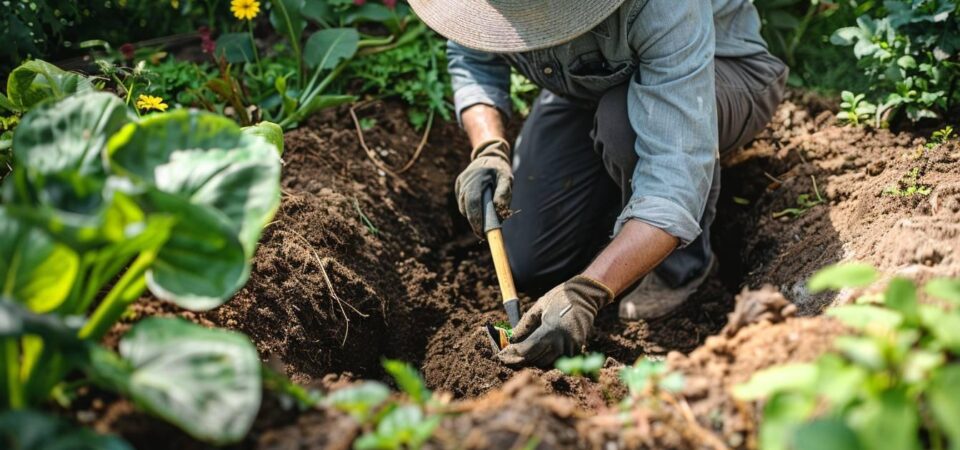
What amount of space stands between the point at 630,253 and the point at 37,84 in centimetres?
165

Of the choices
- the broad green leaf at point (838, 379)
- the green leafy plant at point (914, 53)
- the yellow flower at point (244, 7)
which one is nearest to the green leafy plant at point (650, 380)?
the broad green leaf at point (838, 379)

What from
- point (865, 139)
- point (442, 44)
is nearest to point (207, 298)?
point (442, 44)

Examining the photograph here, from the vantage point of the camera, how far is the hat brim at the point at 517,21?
2248 millimetres

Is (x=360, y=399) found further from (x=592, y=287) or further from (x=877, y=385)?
(x=592, y=287)

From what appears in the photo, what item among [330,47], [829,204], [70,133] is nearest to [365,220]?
[330,47]

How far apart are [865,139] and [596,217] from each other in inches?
40.2

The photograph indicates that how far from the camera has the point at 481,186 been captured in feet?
8.91

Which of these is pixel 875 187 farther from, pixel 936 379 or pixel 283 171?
pixel 283 171

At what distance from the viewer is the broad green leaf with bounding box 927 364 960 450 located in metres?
1.15

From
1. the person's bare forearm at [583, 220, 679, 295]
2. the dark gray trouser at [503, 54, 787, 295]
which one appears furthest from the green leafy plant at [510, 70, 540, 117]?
the person's bare forearm at [583, 220, 679, 295]

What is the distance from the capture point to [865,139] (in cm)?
298

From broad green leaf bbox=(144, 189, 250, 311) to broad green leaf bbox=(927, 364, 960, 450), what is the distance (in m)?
1.12

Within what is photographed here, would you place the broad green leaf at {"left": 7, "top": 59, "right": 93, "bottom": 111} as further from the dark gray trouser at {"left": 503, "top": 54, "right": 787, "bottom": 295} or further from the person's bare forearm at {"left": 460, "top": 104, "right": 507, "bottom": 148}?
the dark gray trouser at {"left": 503, "top": 54, "right": 787, "bottom": 295}

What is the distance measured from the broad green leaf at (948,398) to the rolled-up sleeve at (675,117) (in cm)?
111
